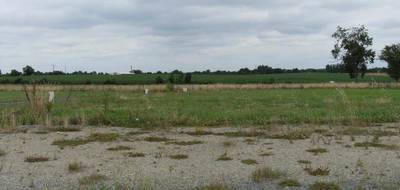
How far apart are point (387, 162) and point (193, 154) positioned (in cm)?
384

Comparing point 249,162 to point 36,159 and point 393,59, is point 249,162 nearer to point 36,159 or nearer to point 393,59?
point 36,159

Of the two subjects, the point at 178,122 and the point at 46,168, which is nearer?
the point at 46,168

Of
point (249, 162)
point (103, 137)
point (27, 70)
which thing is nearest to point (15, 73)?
point (27, 70)

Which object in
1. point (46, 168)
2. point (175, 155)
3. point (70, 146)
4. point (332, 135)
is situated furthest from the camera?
point (332, 135)

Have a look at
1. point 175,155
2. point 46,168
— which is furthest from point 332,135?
point 46,168

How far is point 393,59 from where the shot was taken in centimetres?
9700

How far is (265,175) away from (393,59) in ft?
307

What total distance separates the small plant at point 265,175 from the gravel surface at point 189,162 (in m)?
0.11

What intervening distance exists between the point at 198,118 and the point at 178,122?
1.09 metres

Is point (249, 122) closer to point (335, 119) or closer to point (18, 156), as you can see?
point (335, 119)

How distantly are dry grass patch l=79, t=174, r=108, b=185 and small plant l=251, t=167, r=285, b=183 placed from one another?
7.90ft

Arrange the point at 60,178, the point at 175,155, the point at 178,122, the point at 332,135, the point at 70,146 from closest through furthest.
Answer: the point at 60,178 → the point at 175,155 → the point at 70,146 → the point at 332,135 → the point at 178,122

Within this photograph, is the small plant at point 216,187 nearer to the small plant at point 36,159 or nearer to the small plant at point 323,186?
the small plant at point 323,186

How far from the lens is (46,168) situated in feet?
33.8
